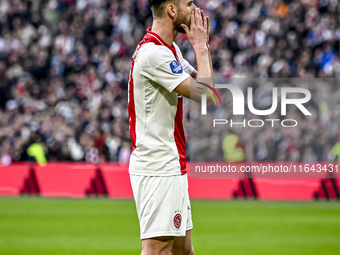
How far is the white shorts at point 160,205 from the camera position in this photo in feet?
13.0

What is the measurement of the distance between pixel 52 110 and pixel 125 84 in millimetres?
2642

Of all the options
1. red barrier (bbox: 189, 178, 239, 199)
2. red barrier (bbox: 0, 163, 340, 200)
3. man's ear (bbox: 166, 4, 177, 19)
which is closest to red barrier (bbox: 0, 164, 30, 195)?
red barrier (bbox: 0, 163, 340, 200)

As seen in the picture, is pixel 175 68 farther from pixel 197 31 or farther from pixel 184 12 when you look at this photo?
pixel 184 12

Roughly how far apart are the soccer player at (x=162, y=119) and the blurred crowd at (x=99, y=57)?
39.3 feet

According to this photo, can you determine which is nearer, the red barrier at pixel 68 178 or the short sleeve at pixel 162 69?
the short sleeve at pixel 162 69

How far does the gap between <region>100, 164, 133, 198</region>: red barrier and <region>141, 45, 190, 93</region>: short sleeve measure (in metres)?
11.9

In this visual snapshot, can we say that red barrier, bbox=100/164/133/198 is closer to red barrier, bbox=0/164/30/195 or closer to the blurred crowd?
the blurred crowd

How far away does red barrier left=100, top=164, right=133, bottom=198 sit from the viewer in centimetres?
1573

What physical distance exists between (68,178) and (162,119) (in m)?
12.4

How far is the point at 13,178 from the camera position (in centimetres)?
1653

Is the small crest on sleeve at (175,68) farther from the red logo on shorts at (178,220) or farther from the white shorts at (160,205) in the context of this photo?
the red logo on shorts at (178,220)

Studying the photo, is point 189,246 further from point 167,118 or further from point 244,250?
point 244,250

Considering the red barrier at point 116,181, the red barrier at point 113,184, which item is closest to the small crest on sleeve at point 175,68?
the red barrier at point 113,184

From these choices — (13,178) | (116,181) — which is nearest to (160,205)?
(116,181)
